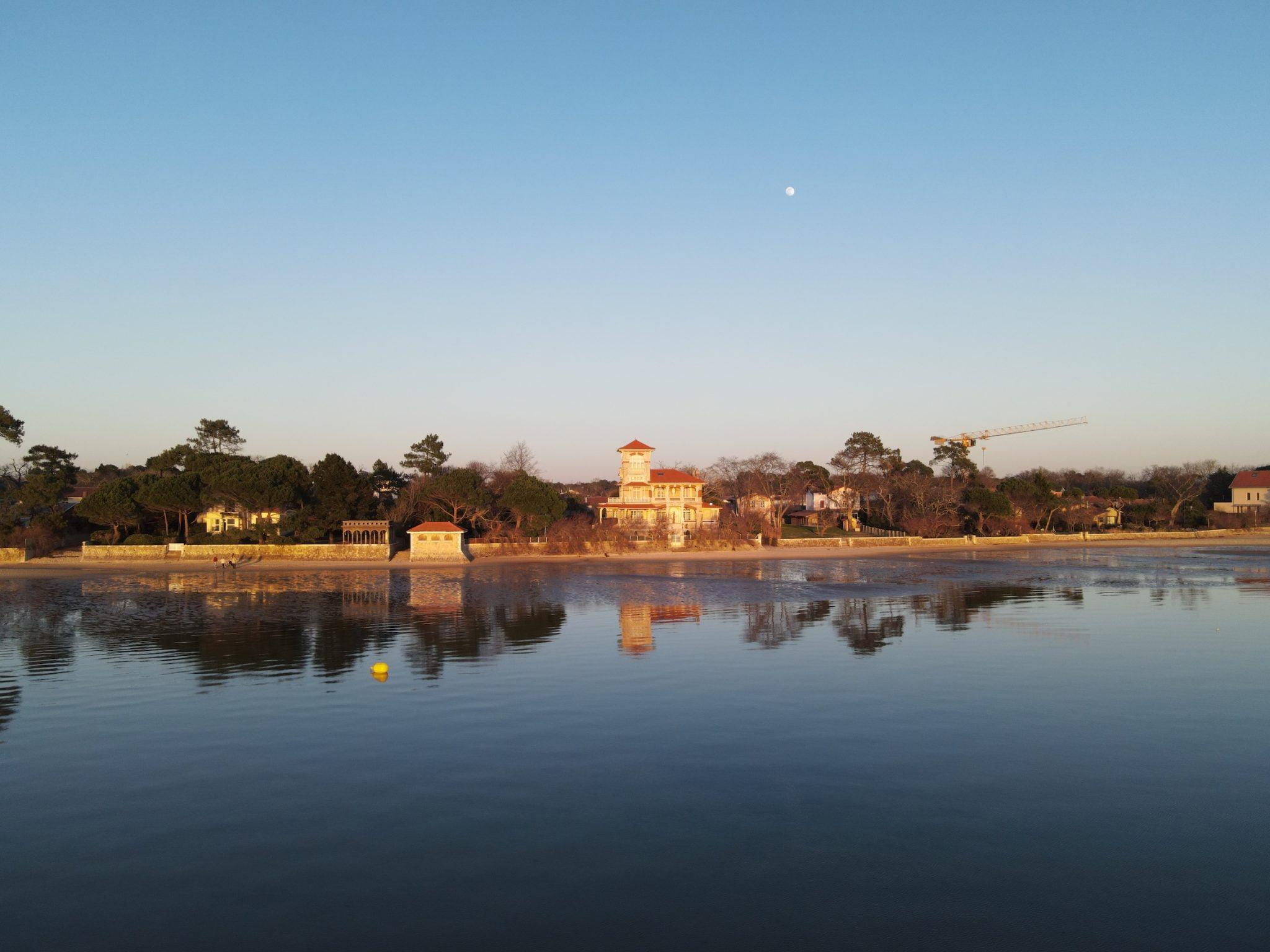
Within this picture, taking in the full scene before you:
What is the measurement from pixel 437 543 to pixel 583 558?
10693 mm

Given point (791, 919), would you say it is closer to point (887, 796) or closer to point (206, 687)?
point (887, 796)

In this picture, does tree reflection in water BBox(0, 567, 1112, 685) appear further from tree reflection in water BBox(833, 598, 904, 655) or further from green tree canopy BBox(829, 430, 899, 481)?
green tree canopy BBox(829, 430, 899, 481)

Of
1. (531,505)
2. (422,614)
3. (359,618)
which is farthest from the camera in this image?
(531,505)

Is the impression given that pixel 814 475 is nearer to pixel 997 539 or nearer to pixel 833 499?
pixel 833 499

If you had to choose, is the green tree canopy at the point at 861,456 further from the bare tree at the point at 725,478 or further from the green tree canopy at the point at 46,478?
the green tree canopy at the point at 46,478

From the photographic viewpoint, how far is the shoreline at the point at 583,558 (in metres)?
52.4

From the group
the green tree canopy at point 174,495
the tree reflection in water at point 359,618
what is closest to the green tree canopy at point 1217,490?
the tree reflection in water at point 359,618

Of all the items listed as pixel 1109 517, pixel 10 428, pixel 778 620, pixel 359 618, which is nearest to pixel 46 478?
pixel 10 428

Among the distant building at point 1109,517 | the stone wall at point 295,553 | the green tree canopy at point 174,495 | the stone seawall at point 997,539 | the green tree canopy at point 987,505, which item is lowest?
the stone seawall at point 997,539

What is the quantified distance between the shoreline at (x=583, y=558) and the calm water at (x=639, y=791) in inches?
1129

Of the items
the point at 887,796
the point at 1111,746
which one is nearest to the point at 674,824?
the point at 887,796

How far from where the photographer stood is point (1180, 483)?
97312 millimetres

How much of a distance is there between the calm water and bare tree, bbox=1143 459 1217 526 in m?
78.3

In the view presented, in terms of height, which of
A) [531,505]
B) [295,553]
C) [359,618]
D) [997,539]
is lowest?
[359,618]
